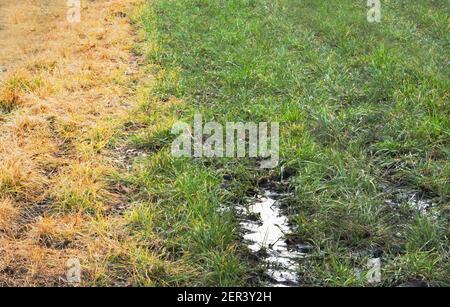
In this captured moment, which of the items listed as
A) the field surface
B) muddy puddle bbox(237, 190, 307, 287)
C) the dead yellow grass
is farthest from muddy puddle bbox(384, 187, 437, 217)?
the dead yellow grass

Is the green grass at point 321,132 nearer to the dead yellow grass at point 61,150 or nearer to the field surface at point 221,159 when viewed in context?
the field surface at point 221,159

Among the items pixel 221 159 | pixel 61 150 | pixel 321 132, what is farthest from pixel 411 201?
pixel 61 150

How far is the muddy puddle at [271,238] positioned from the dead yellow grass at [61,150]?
0.74 m

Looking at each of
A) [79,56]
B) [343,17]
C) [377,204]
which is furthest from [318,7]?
[377,204]

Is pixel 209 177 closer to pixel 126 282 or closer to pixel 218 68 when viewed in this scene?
pixel 126 282

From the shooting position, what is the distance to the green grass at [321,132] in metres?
3.48

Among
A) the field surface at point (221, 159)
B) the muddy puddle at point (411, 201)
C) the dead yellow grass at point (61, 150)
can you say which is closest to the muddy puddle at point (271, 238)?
the field surface at point (221, 159)

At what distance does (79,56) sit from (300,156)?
4578mm

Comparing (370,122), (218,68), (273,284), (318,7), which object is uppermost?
(318,7)

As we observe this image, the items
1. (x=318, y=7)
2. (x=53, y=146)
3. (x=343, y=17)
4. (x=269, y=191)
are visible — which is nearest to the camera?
(x=269, y=191)

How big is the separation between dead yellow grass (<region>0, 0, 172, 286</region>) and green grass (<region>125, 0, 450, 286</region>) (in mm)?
390

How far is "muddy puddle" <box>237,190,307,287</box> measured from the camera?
11.0 feet

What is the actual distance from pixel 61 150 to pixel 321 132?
261 centimetres

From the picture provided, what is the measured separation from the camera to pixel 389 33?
7891mm
